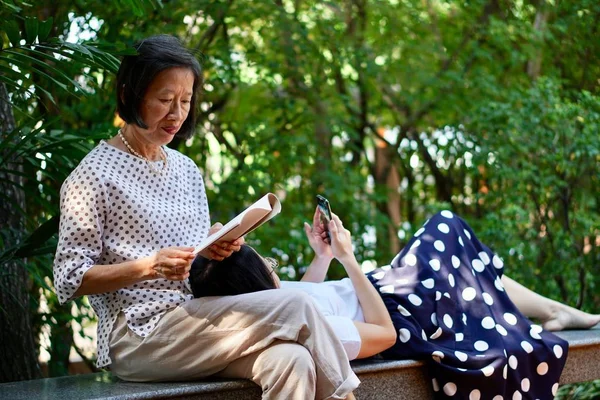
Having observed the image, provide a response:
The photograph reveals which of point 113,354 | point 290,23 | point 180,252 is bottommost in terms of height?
point 113,354

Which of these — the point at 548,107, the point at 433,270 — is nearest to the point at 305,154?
the point at 548,107

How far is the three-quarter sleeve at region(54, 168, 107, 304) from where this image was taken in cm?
262

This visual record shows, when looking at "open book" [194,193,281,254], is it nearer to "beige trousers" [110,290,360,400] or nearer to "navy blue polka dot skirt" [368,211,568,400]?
"beige trousers" [110,290,360,400]

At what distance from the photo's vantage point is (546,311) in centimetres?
396

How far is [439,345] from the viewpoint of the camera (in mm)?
3338

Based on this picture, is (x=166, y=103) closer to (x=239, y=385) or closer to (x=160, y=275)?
(x=160, y=275)

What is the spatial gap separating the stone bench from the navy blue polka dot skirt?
0.11m

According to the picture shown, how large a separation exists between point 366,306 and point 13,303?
1302 millimetres

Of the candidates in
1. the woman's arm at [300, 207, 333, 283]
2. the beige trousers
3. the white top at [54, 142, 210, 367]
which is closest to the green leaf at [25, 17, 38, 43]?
the white top at [54, 142, 210, 367]

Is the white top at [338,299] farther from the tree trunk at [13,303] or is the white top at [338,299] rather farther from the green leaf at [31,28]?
the green leaf at [31,28]

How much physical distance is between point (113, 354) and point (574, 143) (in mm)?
3231

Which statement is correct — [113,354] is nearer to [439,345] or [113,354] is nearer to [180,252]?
[180,252]

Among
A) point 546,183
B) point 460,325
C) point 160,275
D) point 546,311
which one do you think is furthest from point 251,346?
point 546,183

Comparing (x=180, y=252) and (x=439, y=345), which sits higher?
(x=180, y=252)
